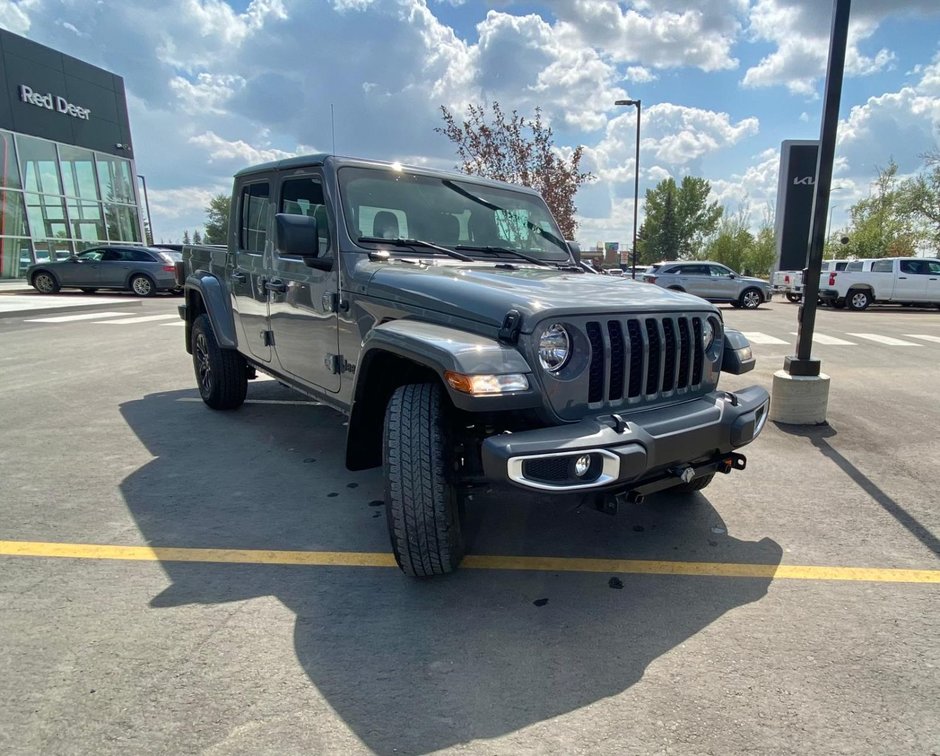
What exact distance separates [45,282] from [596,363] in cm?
2198

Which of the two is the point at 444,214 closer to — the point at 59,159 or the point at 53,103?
the point at 59,159

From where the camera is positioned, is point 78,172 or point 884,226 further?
point 884,226

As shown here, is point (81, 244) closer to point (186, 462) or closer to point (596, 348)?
point (186, 462)

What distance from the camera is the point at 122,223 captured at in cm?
2905

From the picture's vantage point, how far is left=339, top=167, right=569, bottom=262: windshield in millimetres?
3648

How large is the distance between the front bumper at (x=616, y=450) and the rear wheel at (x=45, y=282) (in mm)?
21788

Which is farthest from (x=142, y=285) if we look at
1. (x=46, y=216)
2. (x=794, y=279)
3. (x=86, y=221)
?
(x=794, y=279)

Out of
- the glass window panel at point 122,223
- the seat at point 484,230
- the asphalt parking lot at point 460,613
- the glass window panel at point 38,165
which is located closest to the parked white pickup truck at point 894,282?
the asphalt parking lot at point 460,613

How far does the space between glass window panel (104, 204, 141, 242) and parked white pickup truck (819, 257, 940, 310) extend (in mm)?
29608

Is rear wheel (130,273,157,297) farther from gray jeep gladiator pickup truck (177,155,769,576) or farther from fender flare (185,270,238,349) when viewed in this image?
gray jeep gladiator pickup truck (177,155,769,576)

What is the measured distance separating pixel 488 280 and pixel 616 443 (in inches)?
44.3

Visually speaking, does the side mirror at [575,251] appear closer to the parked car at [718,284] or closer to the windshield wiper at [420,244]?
the windshield wiper at [420,244]

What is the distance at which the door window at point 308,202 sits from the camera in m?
3.63

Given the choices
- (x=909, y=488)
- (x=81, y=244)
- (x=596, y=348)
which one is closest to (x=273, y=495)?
(x=596, y=348)
